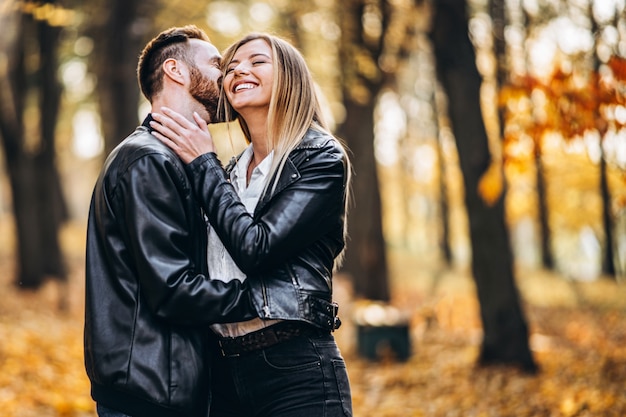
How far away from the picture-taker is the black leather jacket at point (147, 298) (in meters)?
2.54

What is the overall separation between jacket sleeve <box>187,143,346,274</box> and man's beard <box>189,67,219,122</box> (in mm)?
361

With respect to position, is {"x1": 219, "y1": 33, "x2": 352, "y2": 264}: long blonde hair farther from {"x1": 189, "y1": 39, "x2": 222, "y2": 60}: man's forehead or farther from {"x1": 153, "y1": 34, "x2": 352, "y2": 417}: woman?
{"x1": 189, "y1": 39, "x2": 222, "y2": 60}: man's forehead

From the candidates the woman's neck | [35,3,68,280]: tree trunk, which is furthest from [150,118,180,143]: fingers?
[35,3,68,280]: tree trunk

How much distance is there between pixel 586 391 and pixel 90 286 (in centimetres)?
713

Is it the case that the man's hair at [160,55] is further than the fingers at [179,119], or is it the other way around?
the man's hair at [160,55]

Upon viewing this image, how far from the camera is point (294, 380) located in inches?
107

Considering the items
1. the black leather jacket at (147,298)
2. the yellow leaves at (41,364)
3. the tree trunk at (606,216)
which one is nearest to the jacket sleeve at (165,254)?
the black leather jacket at (147,298)

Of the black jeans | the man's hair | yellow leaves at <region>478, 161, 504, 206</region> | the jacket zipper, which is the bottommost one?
yellow leaves at <region>478, 161, 504, 206</region>

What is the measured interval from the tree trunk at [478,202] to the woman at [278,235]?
6644 mm

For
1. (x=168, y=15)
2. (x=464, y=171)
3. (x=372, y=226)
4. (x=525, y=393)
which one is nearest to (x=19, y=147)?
(x=168, y=15)

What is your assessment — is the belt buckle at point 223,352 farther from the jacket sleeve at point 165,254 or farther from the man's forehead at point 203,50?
the man's forehead at point 203,50

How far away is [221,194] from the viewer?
9.12ft

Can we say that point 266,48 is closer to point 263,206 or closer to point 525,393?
point 263,206

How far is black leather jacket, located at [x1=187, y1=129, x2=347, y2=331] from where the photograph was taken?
2686 mm
